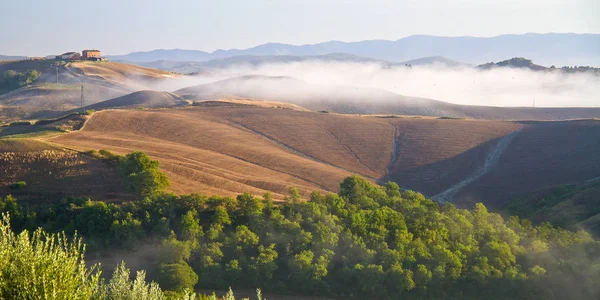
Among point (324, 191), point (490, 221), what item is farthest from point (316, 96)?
point (490, 221)

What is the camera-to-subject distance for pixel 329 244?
36438 millimetres

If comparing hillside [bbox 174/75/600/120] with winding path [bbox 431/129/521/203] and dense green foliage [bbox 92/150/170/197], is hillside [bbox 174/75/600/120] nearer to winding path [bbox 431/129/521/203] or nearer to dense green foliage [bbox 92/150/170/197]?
winding path [bbox 431/129/521/203]

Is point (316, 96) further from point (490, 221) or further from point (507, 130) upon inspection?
point (490, 221)

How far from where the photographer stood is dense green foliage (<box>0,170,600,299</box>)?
111ft

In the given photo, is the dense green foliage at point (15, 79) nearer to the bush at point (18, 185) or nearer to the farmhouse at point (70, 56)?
the farmhouse at point (70, 56)

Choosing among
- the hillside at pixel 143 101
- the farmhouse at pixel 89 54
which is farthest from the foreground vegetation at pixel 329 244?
the farmhouse at pixel 89 54

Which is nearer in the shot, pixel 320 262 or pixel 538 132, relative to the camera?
pixel 320 262

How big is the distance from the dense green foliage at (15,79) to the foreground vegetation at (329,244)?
5198 inches

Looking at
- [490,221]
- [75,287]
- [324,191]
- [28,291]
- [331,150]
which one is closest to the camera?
[28,291]

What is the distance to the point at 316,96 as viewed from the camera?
143625mm

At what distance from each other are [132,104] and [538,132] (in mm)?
79253

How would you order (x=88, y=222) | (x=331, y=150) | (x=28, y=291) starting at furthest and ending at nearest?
(x=331, y=150), (x=88, y=222), (x=28, y=291)

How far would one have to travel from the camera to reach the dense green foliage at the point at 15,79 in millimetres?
155875

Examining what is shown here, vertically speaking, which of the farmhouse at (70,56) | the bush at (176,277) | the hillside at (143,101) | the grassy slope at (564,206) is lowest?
the bush at (176,277)
